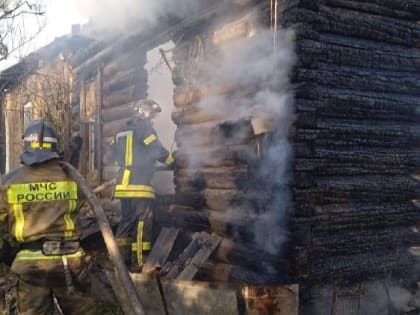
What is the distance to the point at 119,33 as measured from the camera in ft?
28.3

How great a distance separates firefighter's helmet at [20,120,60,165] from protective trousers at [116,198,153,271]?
2.56 metres

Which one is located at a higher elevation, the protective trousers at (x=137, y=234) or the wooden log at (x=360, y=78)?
the wooden log at (x=360, y=78)

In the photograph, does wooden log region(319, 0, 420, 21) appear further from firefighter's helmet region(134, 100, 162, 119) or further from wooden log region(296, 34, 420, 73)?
firefighter's helmet region(134, 100, 162, 119)

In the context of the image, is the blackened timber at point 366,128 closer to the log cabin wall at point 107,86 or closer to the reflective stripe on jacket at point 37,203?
the reflective stripe on jacket at point 37,203

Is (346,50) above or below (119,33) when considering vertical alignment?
below

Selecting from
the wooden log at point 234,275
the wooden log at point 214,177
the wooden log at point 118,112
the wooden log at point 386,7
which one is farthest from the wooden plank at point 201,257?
the wooden log at point 118,112

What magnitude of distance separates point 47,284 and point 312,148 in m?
2.86

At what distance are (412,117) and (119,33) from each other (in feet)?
17.7

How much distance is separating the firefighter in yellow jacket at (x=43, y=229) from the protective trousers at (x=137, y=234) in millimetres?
2239

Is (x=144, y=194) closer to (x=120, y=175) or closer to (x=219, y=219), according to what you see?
(x=120, y=175)

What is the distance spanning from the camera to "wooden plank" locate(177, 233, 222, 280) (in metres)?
5.48

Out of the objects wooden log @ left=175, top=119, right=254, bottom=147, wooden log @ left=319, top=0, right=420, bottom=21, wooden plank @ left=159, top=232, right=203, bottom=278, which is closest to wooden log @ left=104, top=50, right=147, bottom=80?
wooden log @ left=175, top=119, right=254, bottom=147

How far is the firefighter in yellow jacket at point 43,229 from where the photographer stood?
155 inches

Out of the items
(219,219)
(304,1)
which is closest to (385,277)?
(219,219)
